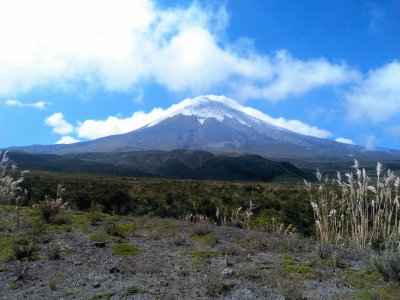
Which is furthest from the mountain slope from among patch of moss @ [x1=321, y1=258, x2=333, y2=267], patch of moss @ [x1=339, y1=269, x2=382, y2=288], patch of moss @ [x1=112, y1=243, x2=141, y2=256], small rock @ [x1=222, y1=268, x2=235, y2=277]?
patch of moss @ [x1=339, y1=269, x2=382, y2=288]

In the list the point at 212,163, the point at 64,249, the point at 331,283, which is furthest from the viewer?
the point at 212,163

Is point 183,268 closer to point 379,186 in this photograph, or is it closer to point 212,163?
point 379,186

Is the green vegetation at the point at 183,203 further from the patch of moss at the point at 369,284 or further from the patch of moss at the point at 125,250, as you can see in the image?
the patch of moss at the point at 369,284

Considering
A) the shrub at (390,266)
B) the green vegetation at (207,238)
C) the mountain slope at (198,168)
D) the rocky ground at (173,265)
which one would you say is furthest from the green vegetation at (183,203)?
the mountain slope at (198,168)

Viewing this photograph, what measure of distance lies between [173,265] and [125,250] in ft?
3.91

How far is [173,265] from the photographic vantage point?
23.3 feet

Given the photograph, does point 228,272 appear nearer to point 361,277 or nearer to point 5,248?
point 361,277

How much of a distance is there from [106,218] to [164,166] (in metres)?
133

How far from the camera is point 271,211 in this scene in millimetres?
21078

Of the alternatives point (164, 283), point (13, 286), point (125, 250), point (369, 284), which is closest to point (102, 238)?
point (125, 250)

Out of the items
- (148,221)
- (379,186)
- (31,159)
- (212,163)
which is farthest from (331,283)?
(31,159)

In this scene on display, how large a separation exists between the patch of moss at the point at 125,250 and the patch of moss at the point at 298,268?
2446 mm

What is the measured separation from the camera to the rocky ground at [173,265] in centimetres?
604

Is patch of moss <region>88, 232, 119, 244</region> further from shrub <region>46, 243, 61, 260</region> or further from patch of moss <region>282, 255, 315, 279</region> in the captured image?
patch of moss <region>282, 255, 315, 279</region>
